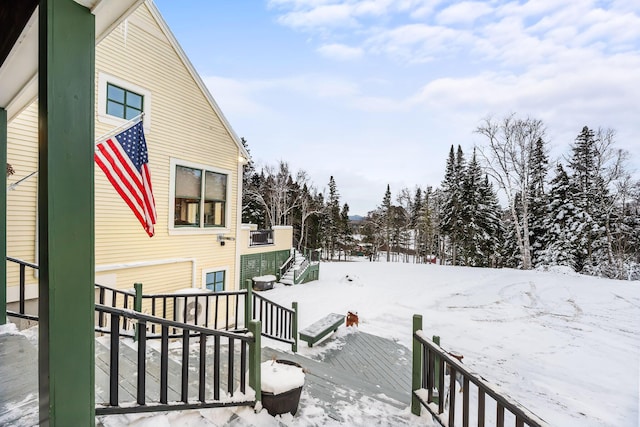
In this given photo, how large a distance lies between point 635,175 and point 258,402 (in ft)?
85.4

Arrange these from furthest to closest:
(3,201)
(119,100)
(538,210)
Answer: (538,210)
(119,100)
(3,201)

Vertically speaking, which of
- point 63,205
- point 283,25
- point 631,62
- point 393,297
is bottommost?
point 393,297

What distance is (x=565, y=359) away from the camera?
22.3 ft

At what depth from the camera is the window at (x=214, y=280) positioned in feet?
26.8

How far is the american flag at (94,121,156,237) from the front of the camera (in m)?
3.48

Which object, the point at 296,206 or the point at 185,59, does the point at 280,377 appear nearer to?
the point at 185,59

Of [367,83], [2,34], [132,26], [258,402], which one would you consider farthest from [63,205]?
[367,83]

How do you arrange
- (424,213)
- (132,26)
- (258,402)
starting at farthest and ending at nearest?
(424,213), (132,26), (258,402)

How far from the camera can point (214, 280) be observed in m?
8.40

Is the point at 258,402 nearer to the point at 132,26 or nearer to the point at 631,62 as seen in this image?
the point at 132,26

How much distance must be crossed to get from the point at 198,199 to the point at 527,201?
1955 centimetres

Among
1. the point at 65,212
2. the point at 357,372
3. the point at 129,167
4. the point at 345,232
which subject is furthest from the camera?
the point at 345,232

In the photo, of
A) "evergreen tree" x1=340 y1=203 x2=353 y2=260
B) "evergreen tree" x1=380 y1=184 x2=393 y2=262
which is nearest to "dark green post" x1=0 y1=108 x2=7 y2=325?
"evergreen tree" x1=380 y1=184 x2=393 y2=262

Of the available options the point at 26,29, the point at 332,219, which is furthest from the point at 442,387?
the point at 332,219
